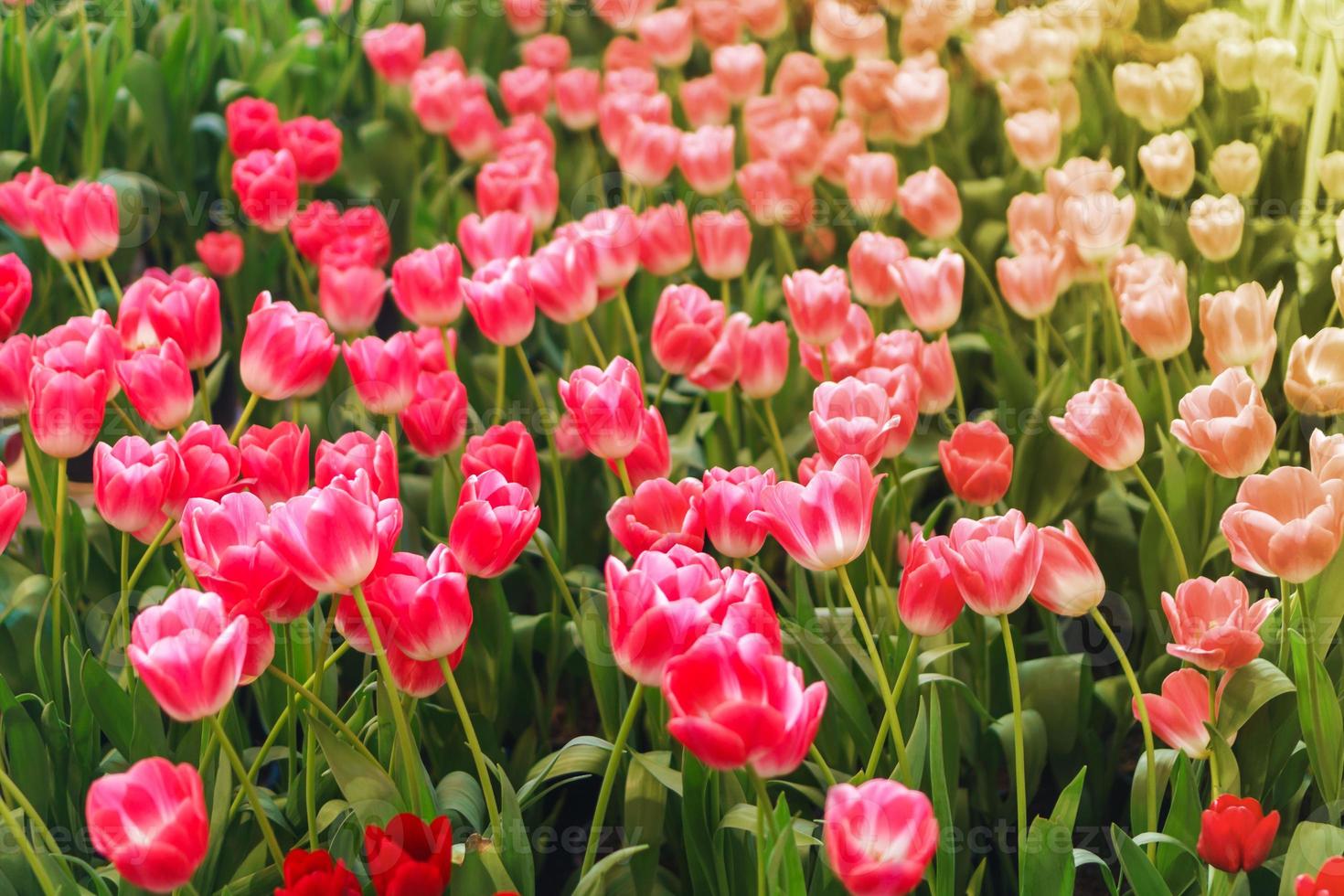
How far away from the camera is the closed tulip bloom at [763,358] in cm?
142

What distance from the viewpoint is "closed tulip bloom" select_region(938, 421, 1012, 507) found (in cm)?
118

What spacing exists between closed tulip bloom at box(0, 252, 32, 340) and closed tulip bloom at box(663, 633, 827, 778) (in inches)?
37.0

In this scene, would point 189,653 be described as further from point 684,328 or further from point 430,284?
point 430,284

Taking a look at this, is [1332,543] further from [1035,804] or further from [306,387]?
[306,387]

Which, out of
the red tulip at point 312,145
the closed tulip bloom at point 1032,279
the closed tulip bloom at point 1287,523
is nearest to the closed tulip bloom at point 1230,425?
the closed tulip bloom at point 1287,523

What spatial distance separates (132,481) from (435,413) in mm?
338

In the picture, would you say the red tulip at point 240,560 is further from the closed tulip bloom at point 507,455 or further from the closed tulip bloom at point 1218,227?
the closed tulip bloom at point 1218,227

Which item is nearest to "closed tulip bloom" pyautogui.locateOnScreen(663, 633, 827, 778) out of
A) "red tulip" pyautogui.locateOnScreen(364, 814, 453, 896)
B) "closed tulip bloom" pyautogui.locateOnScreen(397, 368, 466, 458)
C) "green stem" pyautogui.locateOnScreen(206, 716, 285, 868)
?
"red tulip" pyautogui.locateOnScreen(364, 814, 453, 896)

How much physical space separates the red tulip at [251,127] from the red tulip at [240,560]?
3.80 feet

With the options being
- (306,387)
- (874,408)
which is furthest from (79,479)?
(874,408)

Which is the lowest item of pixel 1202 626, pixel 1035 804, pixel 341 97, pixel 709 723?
pixel 1035 804

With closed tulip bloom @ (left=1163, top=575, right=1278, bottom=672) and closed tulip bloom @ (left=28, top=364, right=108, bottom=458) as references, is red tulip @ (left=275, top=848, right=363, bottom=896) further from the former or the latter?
closed tulip bloom @ (left=1163, top=575, right=1278, bottom=672)

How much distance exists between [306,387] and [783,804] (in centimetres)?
73

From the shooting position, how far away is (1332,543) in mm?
940
